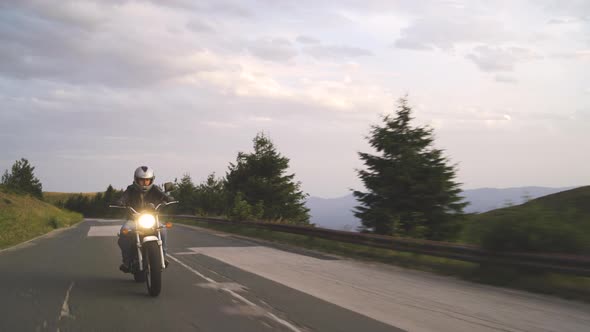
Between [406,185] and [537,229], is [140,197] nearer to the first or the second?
[537,229]

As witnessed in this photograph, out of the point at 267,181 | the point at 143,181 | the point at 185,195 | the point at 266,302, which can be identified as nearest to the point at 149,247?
the point at 143,181

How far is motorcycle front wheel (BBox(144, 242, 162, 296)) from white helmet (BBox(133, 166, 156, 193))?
1182 millimetres

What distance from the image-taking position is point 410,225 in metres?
20.2

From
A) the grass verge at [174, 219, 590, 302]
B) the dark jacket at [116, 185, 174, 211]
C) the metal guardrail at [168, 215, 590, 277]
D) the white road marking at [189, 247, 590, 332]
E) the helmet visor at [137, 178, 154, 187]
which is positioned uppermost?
the helmet visor at [137, 178, 154, 187]

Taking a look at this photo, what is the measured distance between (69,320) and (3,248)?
491 inches

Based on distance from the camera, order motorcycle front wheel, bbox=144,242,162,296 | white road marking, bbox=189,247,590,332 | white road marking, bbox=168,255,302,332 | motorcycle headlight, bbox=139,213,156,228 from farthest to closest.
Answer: motorcycle headlight, bbox=139,213,156,228
motorcycle front wheel, bbox=144,242,162,296
white road marking, bbox=189,247,590,332
white road marking, bbox=168,255,302,332

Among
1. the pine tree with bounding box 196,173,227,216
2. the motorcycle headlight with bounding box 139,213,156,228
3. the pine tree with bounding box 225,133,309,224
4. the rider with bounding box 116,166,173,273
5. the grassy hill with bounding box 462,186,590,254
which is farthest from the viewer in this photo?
the pine tree with bounding box 196,173,227,216

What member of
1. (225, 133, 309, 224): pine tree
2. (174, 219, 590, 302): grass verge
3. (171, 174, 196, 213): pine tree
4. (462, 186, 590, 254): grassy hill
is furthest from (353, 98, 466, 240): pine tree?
(171, 174, 196, 213): pine tree

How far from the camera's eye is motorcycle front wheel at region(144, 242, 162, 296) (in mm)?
7309

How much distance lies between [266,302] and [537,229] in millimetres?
5842

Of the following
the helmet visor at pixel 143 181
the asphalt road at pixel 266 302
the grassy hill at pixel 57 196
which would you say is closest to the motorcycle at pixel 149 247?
the asphalt road at pixel 266 302

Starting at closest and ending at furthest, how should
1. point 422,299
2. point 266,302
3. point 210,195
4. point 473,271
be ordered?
1. point 266,302
2. point 422,299
3. point 473,271
4. point 210,195

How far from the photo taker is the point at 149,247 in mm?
7383

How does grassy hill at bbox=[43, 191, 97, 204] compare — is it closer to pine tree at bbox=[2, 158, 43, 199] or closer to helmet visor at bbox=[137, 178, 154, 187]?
pine tree at bbox=[2, 158, 43, 199]
